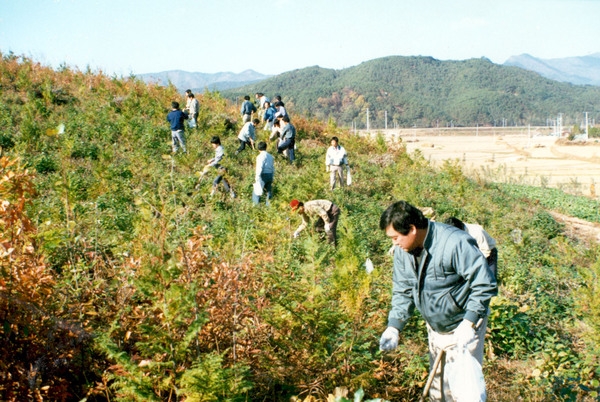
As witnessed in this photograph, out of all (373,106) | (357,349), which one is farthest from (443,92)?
(357,349)

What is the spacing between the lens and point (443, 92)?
14175 centimetres

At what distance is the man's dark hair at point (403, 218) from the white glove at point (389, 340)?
0.77m

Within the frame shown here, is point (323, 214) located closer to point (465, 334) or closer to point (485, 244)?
point (485, 244)

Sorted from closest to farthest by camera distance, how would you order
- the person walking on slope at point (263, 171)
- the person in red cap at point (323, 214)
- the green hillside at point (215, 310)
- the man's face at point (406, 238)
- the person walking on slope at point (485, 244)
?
the green hillside at point (215, 310) < the man's face at point (406, 238) < the person walking on slope at point (485, 244) < the person in red cap at point (323, 214) < the person walking on slope at point (263, 171)

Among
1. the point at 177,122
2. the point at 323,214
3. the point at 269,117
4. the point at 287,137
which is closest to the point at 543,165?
the point at 269,117

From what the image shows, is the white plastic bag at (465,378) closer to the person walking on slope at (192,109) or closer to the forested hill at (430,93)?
the person walking on slope at (192,109)

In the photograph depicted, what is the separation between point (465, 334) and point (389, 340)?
57 centimetres

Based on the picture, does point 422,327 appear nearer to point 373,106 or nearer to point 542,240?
point 542,240


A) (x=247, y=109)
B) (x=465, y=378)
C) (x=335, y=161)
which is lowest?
(x=465, y=378)

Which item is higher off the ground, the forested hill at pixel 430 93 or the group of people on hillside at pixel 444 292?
the forested hill at pixel 430 93

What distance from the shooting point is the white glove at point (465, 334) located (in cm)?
295

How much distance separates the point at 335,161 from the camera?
38.4 feet

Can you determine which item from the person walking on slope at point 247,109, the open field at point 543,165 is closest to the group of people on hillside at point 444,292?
the person walking on slope at point 247,109

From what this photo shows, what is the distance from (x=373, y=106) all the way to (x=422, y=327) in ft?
366
